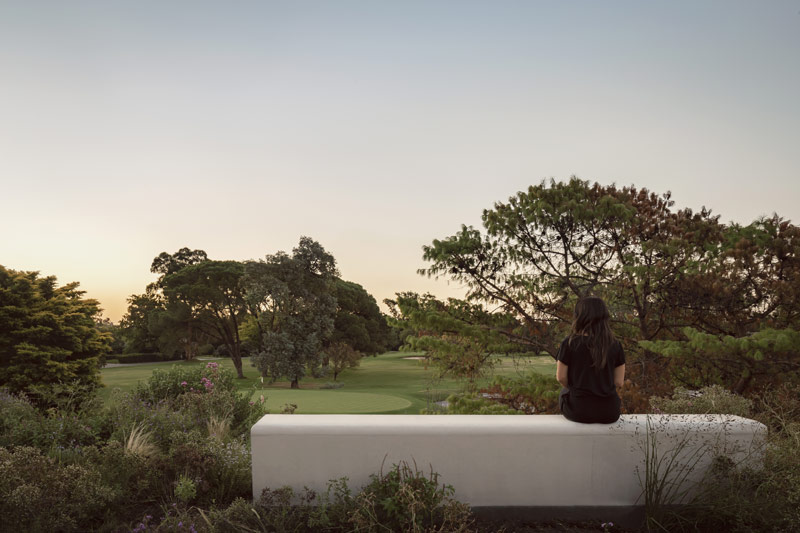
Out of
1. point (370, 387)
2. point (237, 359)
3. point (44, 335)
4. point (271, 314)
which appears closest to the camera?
point (44, 335)

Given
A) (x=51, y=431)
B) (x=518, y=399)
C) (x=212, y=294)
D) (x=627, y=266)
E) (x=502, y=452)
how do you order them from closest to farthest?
(x=502, y=452) → (x=51, y=431) → (x=627, y=266) → (x=518, y=399) → (x=212, y=294)

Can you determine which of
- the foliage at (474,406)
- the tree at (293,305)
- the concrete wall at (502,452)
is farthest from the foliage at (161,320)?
the concrete wall at (502,452)

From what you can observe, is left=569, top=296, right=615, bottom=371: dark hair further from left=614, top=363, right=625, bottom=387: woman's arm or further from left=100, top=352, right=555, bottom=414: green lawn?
left=100, top=352, right=555, bottom=414: green lawn

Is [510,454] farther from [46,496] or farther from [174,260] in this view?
[174,260]

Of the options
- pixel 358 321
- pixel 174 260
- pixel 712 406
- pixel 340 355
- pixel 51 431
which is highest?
pixel 174 260

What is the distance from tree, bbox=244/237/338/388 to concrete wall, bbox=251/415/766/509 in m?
21.9

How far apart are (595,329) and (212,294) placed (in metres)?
29.7

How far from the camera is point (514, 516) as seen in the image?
3521 mm

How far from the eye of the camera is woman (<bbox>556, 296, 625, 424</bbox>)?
3.65 meters

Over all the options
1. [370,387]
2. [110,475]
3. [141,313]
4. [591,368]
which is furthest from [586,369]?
[141,313]

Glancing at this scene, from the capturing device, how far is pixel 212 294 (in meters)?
30.0

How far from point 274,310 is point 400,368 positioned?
13358mm

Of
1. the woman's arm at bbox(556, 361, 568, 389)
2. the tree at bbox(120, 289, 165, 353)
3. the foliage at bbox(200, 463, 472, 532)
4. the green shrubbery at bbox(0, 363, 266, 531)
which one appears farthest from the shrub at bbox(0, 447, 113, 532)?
the tree at bbox(120, 289, 165, 353)

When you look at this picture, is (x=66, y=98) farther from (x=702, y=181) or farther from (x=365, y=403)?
(x=702, y=181)
